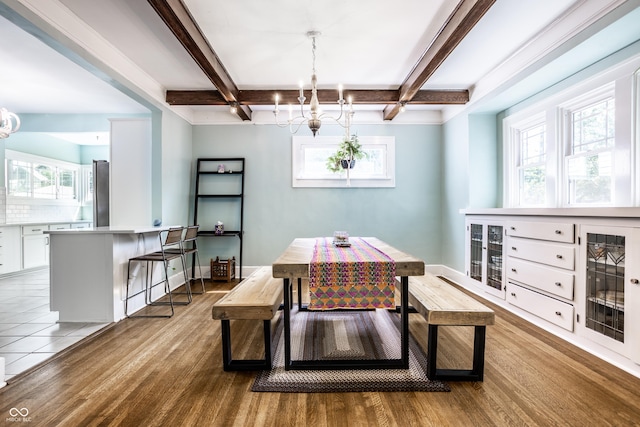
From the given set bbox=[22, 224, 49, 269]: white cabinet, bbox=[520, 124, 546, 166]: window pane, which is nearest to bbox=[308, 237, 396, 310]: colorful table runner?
bbox=[520, 124, 546, 166]: window pane

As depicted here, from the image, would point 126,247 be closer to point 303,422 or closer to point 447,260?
point 303,422

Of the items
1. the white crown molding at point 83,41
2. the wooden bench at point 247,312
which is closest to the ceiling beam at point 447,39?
the wooden bench at point 247,312

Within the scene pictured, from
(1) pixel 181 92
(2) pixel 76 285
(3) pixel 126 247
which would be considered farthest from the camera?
(1) pixel 181 92

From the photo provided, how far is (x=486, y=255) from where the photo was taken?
12.1 feet

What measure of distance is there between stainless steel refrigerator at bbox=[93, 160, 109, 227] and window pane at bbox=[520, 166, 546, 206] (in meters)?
5.96

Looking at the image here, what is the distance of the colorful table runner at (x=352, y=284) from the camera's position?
1.87 m

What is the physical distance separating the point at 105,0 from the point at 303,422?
3128 mm

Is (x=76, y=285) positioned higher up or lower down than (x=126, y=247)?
lower down

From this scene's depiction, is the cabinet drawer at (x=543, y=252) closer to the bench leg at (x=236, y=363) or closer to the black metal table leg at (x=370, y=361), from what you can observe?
the black metal table leg at (x=370, y=361)

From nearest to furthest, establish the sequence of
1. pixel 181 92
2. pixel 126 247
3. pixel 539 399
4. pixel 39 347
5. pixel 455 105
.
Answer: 1. pixel 539 399
2. pixel 39 347
3. pixel 126 247
4. pixel 181 92
5. pixel 455 105

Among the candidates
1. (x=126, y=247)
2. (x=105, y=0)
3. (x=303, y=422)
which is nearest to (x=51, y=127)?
(x=126, y=247)

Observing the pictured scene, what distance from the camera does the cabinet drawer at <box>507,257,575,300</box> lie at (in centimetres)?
253

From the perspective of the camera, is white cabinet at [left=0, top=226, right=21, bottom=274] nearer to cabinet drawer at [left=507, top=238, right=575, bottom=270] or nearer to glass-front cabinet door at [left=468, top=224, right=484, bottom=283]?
glass-front cabinet door at [left=468, top=224, right=484, bottom=283]

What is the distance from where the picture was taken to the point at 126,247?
3.22 metres
